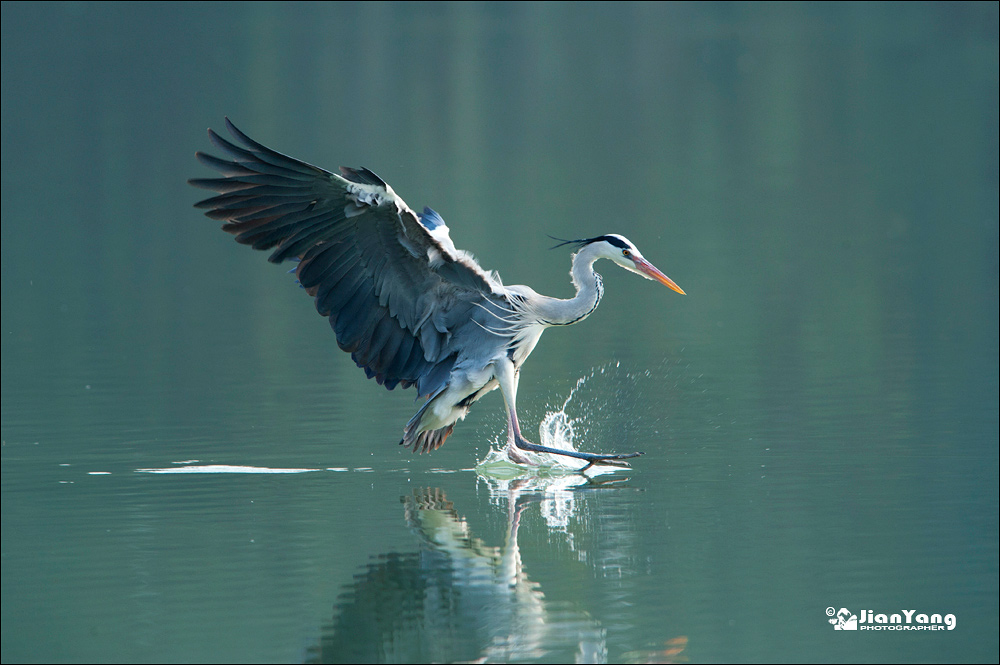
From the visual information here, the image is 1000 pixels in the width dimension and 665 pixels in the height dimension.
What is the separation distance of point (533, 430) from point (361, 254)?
279cm

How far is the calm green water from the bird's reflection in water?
0.08 feet

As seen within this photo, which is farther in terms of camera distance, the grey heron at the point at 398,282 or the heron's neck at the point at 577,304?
the heron's neck at the point at 577,304

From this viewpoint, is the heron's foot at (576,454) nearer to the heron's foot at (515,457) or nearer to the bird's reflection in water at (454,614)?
the heron's foot at (515,457)

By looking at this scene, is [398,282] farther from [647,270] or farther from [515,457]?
[647,270]

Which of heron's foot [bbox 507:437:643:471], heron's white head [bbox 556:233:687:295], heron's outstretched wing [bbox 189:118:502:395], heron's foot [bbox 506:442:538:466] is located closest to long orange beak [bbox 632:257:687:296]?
heron's white head [bbox 556:233:687:295]

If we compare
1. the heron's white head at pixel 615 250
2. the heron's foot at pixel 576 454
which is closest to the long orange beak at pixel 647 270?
the heron's white head at pixel 615 250

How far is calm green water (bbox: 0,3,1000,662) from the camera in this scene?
259 inches

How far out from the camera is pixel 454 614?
659 centimetres

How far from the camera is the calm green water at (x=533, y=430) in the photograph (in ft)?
21.6

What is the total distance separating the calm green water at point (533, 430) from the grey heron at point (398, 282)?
0.66m

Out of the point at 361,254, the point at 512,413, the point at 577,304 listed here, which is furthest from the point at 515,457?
the point at 361,254

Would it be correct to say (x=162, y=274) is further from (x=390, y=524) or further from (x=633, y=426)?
(x=390, y=524)

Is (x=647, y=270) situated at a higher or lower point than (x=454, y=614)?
higher

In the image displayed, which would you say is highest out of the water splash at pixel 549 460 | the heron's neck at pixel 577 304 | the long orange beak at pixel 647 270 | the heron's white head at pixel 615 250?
the heron's white head at pixel 615 250
